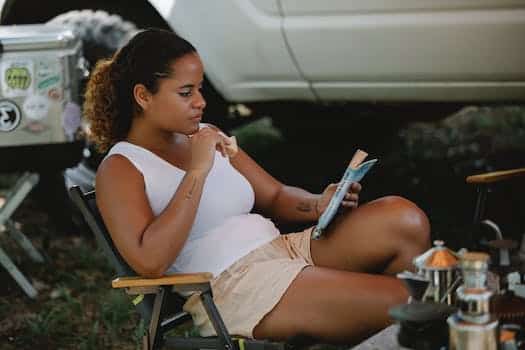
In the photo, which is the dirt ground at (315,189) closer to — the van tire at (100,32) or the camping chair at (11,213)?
the camping chair at (11,213)

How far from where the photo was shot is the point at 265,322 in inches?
130

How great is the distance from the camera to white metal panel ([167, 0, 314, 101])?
204 inches

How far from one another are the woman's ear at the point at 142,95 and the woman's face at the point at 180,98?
0.01 m

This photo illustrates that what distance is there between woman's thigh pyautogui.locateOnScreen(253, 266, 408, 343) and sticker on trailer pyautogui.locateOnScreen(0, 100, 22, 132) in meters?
1.83

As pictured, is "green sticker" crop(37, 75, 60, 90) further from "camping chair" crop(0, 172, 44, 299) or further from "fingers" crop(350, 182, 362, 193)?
"fingers" crop(350, 182, 362, 193)

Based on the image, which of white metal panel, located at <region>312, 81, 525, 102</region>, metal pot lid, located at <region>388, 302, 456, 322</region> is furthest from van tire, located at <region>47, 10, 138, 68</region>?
metal pot lid, located at <region>388, 302, 456, 322</region>

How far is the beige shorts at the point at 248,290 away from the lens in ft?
10.9

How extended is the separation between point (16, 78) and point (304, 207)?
1580 millimetres

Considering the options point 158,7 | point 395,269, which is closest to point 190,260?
point 395,269

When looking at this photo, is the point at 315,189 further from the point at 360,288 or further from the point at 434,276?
the point at 434,276

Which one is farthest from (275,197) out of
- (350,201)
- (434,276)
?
(434,276)

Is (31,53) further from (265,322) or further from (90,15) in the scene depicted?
(265,322)

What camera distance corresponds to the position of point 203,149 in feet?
10.9

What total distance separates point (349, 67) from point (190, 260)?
1.95 m
